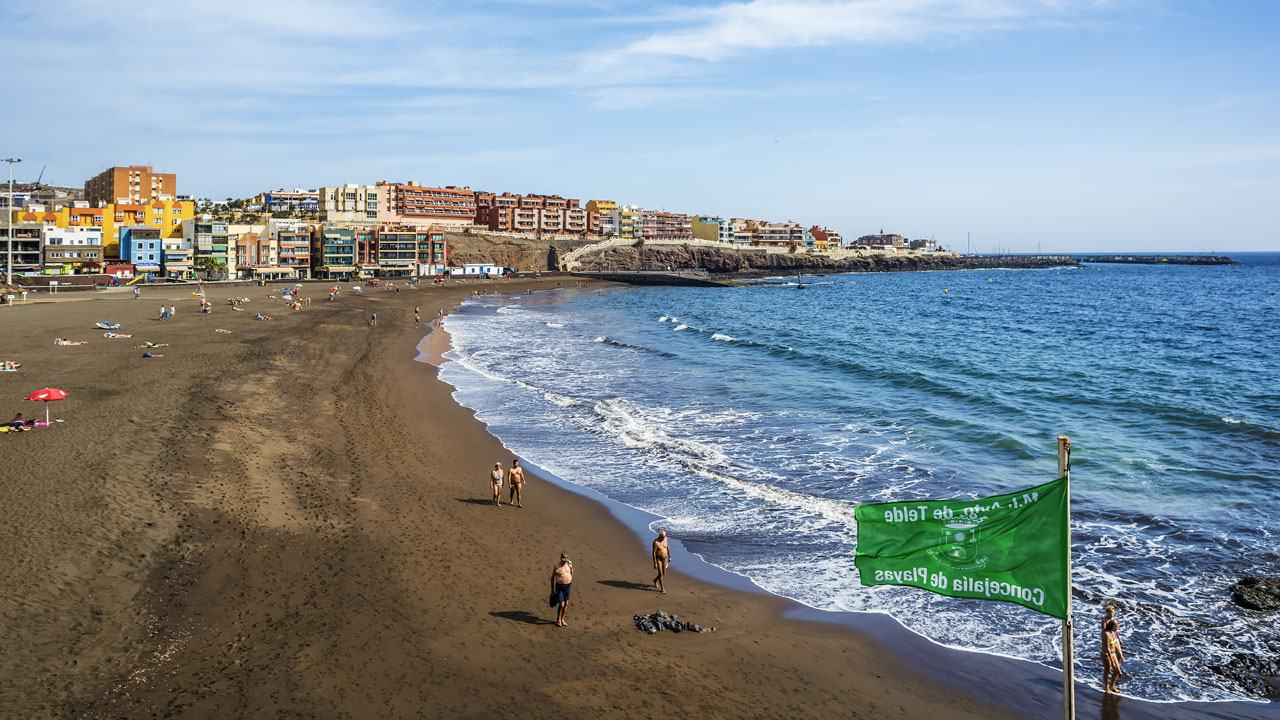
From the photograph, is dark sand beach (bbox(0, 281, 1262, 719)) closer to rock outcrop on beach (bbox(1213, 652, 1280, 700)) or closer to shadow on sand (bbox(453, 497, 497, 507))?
shadow on sand (bbox(453, 497, 497, 507))

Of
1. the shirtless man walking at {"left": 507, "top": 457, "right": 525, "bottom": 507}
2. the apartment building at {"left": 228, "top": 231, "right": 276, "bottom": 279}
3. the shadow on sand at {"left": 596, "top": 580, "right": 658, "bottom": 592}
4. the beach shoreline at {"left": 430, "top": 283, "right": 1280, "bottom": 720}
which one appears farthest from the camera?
the apartment building at {"left": 228, "top": 231, "right": 276, "bottom": 279}

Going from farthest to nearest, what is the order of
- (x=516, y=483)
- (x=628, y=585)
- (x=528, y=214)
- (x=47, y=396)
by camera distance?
(x=528, y=214), (x=47, y=396), (x=516, y=483), (x=628, y=585)

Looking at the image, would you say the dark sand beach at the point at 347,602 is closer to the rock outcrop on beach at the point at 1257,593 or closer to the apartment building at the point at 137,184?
the rock outcrop on beach at the point at 1257,593

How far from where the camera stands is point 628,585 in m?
15.8

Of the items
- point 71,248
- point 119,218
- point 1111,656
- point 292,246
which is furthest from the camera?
point 292,246

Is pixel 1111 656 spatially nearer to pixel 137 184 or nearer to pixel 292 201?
pixel 137 184

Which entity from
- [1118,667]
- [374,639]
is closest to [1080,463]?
[1118,667]

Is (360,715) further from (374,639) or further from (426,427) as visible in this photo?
(426,427)

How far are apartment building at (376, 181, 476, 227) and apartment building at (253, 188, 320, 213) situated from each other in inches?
981

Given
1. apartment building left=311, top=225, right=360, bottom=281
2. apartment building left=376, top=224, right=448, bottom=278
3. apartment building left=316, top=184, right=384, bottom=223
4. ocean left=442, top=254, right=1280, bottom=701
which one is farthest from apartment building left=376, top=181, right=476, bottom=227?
ocean left=442, top=254, right=1280, bottom=701

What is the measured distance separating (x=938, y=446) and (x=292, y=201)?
176 meters

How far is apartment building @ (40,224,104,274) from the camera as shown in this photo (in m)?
91.1

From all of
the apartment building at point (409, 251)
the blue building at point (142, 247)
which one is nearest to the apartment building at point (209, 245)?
the blue building at point (142, 247)

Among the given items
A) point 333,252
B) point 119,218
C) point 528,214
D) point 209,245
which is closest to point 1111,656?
point 209,245
